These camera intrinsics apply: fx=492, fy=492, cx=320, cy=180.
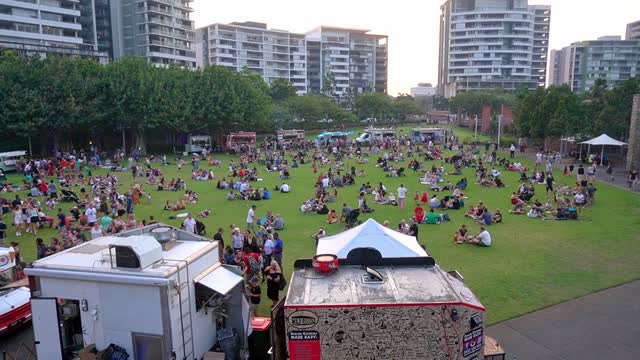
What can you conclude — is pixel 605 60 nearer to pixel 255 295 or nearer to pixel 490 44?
pixel 490 44

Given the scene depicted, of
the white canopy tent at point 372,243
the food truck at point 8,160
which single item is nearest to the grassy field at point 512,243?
the white canopy tent at point 372,243

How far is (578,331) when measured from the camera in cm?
1131

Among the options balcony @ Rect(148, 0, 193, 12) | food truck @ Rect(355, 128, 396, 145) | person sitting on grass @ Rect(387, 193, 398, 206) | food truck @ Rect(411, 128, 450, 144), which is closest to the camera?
person sitting on grass @ Rect(387, 193, 398, 206)

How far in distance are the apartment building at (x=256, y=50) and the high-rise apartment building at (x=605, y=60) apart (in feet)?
269

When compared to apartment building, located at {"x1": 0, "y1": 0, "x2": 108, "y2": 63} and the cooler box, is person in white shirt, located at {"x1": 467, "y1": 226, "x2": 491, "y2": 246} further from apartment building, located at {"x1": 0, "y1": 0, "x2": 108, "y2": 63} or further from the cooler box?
apartment building, located at {"x1": 0, "y1": 0, "x2": 108, "y2": 63}

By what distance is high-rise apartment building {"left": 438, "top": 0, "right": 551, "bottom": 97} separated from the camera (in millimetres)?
143850

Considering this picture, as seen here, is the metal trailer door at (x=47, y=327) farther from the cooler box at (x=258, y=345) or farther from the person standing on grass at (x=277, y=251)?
the person standing on grass at (x=277, y=251)

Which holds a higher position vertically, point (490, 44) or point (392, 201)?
point (490, 44)

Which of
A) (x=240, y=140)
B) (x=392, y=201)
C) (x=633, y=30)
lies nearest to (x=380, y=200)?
(x=392, y=201)

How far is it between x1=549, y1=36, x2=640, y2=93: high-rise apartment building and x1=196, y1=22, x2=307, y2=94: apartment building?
82.0 meters

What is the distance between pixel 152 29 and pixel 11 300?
90.2 m

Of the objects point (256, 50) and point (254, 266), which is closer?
point (254, 266)

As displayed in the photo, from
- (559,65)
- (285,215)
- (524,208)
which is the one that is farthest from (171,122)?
(559,65)

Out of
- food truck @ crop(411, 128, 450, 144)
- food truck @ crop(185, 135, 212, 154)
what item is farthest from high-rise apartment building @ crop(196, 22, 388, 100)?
food truck @ crop(185, 135, 212, 154)
